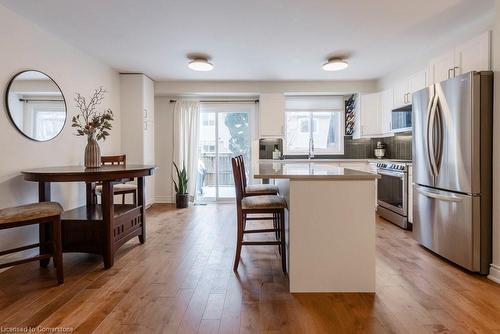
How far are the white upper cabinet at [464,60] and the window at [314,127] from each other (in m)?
2.58

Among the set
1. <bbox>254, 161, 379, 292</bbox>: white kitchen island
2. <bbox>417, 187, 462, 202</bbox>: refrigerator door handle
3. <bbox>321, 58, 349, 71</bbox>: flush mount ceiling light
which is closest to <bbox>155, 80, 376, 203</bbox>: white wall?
<bbox>321, 58, 349, 71</bbox>: flush mount ceiling light

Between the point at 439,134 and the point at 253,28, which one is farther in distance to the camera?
the point at 253,28

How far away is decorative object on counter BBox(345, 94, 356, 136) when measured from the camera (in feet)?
18.1

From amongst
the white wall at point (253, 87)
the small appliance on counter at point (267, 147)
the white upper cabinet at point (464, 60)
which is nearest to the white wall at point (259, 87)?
the white wall at point (253, 87)

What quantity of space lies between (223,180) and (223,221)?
1720mm

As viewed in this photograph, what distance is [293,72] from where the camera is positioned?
475 cm

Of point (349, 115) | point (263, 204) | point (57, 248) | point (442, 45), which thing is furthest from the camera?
point (349, 115)

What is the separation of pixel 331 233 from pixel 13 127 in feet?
9.72

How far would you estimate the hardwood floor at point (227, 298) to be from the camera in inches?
67.2

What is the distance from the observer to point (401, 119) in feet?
14.0

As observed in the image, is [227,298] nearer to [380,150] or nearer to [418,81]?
[418,81]

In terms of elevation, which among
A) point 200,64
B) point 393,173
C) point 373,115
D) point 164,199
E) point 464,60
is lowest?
point 164,199

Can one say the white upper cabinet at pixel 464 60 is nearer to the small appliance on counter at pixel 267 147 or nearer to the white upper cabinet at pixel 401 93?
the white upper cabinet at pixel 401 93

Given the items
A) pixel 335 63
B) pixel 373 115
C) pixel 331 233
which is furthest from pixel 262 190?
pixel 373 115
